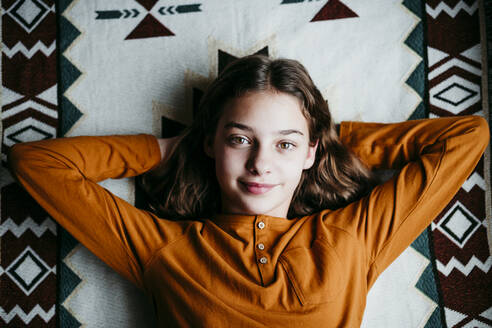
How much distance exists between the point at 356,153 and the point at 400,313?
51cm

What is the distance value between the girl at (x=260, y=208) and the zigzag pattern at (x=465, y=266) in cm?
24

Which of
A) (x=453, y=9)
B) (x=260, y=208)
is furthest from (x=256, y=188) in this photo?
(x=453, y=9)

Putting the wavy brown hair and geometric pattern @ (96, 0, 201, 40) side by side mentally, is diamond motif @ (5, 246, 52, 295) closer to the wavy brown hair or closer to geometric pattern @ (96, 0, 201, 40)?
the wavy brown hair

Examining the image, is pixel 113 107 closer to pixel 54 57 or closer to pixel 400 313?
pixel 54 57

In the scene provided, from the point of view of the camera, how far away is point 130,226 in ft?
3.12

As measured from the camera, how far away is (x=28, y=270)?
3.67 feet

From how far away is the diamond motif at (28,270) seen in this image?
1112 mm

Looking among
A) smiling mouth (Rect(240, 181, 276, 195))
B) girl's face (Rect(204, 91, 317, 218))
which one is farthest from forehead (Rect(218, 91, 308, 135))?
smiling mouth (Rect(240, 181, 276, 195))

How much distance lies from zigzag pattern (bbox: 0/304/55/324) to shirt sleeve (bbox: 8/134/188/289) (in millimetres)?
336

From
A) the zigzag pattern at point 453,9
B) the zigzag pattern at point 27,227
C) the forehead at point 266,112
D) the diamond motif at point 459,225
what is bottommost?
the zigzag pattern at point 27,227

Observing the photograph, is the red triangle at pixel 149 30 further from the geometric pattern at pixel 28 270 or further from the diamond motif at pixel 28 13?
the geometric pattern at pixel 28 270

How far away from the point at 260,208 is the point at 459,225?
26.1 inches

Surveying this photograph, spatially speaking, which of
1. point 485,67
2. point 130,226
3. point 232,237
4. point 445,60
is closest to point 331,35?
point 445,60

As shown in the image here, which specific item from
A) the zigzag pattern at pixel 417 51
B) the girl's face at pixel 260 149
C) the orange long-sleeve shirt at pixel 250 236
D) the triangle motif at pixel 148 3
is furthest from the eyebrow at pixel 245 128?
the triangle motif at pixel 148 3
